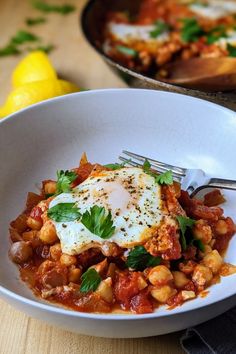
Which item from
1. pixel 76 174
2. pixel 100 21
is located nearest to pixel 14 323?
pixel 76 174

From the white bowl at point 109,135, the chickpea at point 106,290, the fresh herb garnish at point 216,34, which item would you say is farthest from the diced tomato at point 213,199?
the fresh herb garnish at point 216,34

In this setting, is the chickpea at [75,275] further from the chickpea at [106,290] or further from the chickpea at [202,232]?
the chickpea at [202,232]

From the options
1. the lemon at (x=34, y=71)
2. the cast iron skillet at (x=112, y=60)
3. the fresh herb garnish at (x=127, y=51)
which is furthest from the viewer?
the fresh herb garnish at (x=127, y=51)

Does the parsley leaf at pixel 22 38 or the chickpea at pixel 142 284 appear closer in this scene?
the chickpea at pixel 142 284

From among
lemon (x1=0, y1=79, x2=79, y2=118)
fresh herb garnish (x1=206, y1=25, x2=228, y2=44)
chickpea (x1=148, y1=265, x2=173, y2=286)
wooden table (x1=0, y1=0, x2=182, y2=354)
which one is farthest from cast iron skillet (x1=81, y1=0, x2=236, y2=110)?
chickpea (x1=148, y1=265, x2=173, y2=286)

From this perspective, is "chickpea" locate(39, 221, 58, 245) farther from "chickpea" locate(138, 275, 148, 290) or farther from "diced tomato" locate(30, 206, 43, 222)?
"chickpea" locate(138, 275, 148, 290)

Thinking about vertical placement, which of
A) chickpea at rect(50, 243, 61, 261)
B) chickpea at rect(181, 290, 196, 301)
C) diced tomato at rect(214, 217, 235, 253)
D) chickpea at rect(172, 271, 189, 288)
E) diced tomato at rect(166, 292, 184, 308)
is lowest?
chickpea at rect(50, 243, 61, 261)

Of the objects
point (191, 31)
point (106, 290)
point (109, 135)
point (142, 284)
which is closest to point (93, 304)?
point (106, 290)
